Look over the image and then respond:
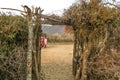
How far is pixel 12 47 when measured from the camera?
8.80 metres

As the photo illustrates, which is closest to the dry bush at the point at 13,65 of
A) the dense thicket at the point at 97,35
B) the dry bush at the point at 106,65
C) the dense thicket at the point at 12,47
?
the dense thicket at the point at 12,47

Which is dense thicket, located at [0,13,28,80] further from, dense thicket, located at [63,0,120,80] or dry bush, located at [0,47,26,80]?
dense thicket, located at [63,0,120,80]

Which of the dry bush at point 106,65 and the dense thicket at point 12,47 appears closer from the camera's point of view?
the dense thicket at point 12,47

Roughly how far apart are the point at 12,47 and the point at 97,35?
273 cm

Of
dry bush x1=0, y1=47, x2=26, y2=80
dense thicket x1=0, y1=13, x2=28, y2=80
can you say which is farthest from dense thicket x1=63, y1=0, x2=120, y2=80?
dry bush x1=0, y1=47, x2=26, y2=80

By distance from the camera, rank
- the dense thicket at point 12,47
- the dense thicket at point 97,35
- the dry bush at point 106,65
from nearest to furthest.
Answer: the dense thicket at point 12,47
the dense thicket at point 97,35
the dry bush at point 106,65

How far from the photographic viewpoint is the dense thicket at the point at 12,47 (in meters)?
8.55

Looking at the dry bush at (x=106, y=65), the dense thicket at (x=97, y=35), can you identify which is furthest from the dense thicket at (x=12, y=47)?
the dry bush at (x=106, y=65)

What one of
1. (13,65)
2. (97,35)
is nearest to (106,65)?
(97,35)

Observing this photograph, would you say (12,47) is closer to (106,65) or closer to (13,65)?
→ (13,65)

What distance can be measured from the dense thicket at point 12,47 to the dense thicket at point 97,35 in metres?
1.57

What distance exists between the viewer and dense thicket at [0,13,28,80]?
28.1 feet

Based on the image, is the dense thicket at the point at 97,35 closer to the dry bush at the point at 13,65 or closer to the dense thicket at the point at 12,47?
the dense thicket at the point at 12,47

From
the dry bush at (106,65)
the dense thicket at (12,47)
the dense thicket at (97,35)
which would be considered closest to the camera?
the dense thicket at (12,47)
